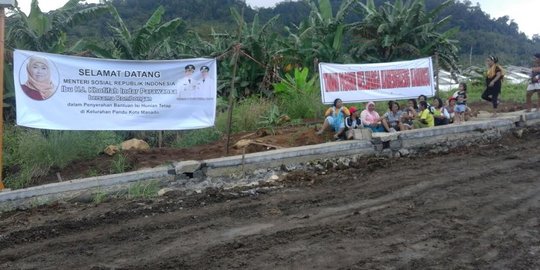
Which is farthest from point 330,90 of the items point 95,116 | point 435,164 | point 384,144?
point 95,116

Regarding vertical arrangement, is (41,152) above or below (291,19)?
below

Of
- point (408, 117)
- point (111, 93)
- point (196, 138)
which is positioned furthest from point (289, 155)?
point (408, 117)

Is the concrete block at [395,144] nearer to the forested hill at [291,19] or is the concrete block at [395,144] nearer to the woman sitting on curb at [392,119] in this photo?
the woman sitting on curb at [392,119]

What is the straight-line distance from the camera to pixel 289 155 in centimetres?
866

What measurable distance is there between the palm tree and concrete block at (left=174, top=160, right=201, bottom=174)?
1234 centimetres

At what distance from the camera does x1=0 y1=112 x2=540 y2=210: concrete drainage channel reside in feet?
23.9

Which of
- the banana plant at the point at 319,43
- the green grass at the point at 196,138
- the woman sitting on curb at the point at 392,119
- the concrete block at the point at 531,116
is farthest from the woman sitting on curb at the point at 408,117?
the banana plant at the point at 319,43

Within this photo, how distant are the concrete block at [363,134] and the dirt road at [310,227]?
63.1 inches

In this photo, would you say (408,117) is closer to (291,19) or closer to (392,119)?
(392,119)

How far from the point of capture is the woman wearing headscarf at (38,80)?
24.5 feet

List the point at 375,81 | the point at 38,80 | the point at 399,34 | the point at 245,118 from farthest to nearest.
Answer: the point at 399,34
the point at 245,118
the point at 375,81
the point at 38,80

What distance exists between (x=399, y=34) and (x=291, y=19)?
2767 centimetres

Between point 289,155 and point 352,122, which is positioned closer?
point 289,155

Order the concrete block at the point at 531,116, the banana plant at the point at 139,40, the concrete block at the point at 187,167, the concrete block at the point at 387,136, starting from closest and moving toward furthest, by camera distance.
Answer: the concrete block at the point at 187,167 → the concrete block at the point at 387,136 → the concrete block at the point at 531,116 → the banana plant at the point at 139,40
